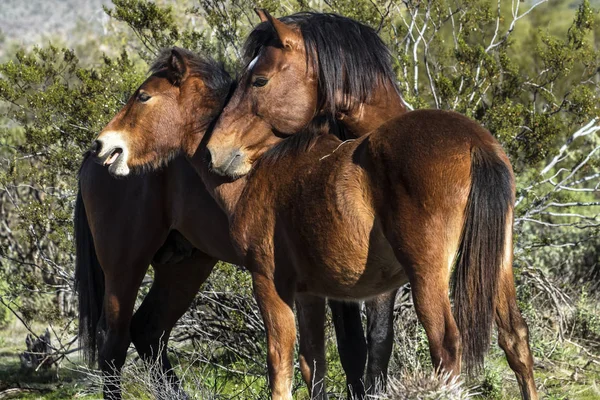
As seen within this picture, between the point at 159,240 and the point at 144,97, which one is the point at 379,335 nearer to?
the point at 159,240

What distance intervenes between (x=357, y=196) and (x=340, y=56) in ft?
3.42

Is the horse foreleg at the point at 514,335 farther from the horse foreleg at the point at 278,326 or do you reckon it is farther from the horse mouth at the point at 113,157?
the horse mouth at the point at 113,157

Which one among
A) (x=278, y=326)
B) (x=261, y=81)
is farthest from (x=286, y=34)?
(x=278, y=326)

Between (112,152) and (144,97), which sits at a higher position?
(144,97)

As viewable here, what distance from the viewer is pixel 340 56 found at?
438 cm

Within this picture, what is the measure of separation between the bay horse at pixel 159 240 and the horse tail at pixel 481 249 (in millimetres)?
1273

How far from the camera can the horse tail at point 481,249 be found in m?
3.32

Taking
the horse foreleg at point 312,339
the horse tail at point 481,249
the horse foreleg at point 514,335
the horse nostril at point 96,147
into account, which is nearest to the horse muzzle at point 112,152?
the horse nostril at point 96,147

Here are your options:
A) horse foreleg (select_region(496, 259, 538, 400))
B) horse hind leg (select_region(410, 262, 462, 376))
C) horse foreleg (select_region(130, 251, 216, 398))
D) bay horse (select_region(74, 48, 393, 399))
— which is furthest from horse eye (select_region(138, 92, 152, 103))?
horse foreleg (select_region(496, 259, 538, 400))

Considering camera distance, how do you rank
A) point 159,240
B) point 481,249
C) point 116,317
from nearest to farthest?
point 481,249 < point 159,240 < point 116,317

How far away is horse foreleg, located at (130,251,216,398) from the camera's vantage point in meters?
5.80

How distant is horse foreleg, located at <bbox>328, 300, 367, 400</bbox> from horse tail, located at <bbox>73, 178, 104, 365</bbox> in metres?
1.92

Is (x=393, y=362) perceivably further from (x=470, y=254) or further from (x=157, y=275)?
(x=470, y=254)

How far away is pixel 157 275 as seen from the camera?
19.4 ft
